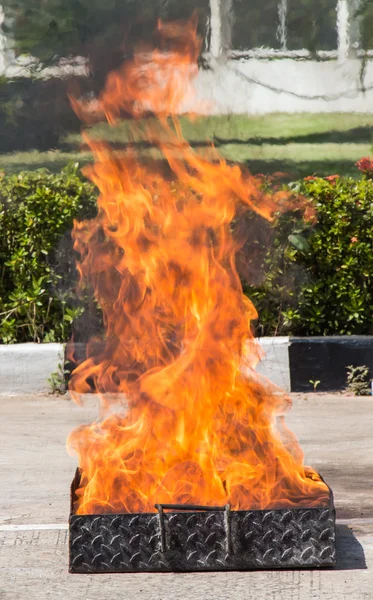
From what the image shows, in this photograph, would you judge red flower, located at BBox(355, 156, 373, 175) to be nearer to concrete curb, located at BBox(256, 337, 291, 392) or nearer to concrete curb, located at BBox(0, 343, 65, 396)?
concrete curb, located at BBox(256, 337, 291, 392)

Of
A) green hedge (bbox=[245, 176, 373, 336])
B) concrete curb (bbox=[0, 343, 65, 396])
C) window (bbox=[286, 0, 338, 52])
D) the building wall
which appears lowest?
concrete curb (bbox=[0, 343, 65, 396])

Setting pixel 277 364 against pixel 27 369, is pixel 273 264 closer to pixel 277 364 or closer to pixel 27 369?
pixel 277 364

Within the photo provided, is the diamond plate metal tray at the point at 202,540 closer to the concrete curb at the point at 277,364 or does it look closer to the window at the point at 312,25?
the concrete curb at the point at 277,364

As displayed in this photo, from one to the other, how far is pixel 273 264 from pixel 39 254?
6.19 ft

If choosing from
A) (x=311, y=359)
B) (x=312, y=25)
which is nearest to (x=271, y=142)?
(x=312, y=25)

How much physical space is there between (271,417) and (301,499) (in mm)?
570

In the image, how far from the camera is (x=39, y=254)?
8078 mm

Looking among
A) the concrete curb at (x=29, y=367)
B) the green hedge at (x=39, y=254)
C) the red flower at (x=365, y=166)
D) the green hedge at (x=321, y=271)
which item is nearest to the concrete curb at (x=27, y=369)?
the concrete curb at (x=29, y=367)

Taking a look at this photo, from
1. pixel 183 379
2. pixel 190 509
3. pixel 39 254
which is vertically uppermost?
pixel 183 379

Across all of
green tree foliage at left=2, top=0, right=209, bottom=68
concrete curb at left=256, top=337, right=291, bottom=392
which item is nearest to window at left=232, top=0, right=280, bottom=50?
green tree foliage at left=2, top=0, right=209, bottom=68

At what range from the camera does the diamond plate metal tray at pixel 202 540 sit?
3.81 metres

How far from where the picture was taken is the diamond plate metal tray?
3814 millimetres

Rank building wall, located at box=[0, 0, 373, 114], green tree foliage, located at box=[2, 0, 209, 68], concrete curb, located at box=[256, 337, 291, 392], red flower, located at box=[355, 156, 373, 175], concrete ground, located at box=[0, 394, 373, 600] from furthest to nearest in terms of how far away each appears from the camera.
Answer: red flower, located at box=[355, 156, 373, 175] < green tree foliage, located at box=[2, 0, 209, 68] < building wall, located at box=[0, 0, 373, 114] < concrete curb, located at box=[256, 337, 291, 392] < concrete ground, located at box=[0, 394, 373, 600]

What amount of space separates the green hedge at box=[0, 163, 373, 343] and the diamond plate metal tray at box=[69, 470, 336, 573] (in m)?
4.10
